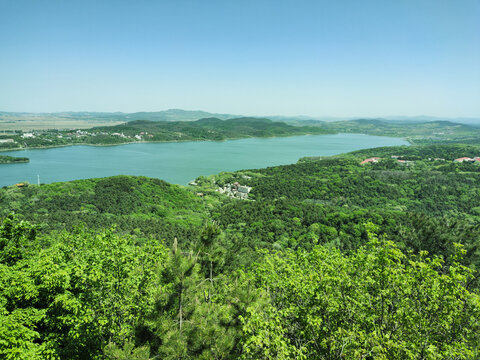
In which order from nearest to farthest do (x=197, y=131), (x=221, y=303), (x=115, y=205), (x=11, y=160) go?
1. (x=221, y=303)
2. (x=115, y=205)
3. (x=11, y=160)
4. (x=197, y=131)

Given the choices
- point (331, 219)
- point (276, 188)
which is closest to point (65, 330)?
point (331, 219)

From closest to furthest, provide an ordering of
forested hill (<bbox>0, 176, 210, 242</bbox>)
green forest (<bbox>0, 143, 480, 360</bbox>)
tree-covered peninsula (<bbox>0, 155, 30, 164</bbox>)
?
green forest (<bbox>0, 143, 480, 360</bbox>) → forested hill (<bbox>0, 176, 210, 242</bbox>) → tree-covered peninsula (<bbox>0, 155, 30, 164</bbox>)

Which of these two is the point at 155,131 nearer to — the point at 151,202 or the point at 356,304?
the point at 151,202

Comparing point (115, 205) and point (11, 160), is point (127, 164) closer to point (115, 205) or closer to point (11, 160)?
point (11, 160)

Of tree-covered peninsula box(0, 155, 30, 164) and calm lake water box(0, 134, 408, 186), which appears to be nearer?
calm lake water box(0, 134, 408, 186)

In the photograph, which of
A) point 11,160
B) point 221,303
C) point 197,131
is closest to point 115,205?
point 221,303

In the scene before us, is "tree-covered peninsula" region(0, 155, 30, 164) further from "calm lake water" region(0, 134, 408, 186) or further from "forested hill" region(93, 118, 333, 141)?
"forested hill" region(93, 118, 333, 141)

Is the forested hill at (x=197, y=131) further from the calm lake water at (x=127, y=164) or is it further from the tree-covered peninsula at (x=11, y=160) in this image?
the tree-covered peninsula at (x=11, y=160)

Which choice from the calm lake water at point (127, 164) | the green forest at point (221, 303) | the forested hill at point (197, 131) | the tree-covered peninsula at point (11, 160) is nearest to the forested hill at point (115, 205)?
the calm lake water at point (127, 164)

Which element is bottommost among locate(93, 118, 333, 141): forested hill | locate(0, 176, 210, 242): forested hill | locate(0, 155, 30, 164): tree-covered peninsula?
locate(0, 176, 210, 242): forested hill

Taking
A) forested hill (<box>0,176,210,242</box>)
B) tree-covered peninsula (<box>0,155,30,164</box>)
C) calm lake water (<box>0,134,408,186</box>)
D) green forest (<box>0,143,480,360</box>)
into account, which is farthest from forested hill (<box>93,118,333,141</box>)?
green forest (<box>0,143,480,360</box>)

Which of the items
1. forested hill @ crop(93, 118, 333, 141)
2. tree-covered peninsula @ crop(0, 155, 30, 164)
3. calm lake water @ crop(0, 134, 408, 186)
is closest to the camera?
calm lake water @ crop(0, 134, 408, 186)
